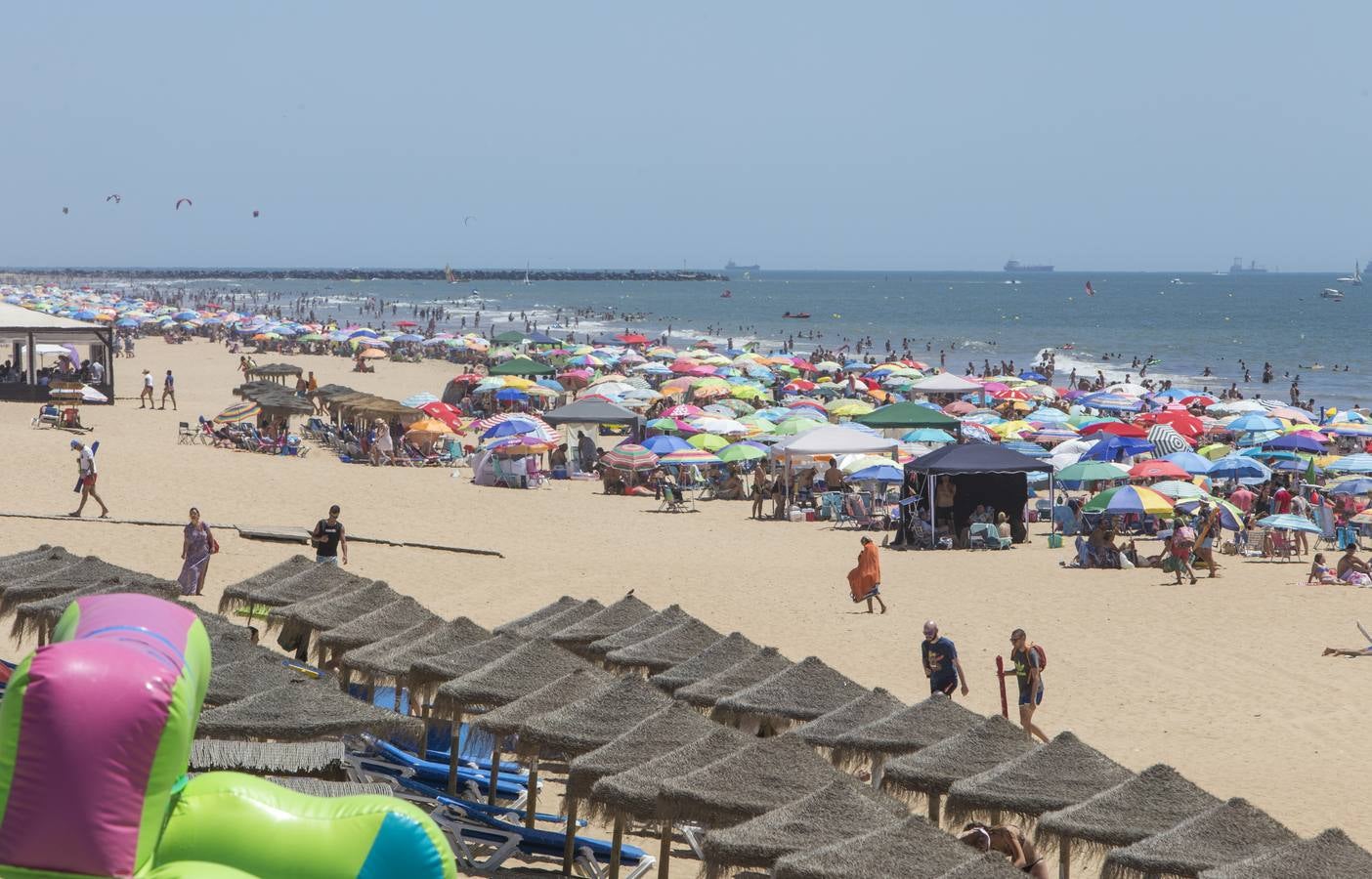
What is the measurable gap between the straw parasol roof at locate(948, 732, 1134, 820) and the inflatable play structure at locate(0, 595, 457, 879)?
3875mm

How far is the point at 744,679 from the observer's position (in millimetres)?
9469

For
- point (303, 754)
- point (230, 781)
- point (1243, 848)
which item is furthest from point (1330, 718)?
point (230, 781)

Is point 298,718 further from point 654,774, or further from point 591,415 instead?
point 591,415

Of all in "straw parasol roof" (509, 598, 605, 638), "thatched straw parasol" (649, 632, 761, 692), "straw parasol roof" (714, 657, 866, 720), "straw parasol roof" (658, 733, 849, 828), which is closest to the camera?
"straw parasol roof" (658, 733, 849, 828)

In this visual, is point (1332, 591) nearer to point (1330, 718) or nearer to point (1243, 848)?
point (1330, 718)

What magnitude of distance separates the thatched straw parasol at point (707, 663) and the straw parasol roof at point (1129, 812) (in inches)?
122

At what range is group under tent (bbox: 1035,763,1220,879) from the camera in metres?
6.73

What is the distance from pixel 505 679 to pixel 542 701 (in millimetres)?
493

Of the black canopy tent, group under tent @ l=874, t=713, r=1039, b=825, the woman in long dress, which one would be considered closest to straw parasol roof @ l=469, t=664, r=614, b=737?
group under tent @ l=874, t=713, r=1039, b=825

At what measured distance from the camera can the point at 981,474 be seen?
21.0m

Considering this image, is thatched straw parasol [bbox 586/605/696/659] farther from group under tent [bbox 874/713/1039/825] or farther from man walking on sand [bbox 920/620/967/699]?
group under tent [bbox 874/713/1039/825]

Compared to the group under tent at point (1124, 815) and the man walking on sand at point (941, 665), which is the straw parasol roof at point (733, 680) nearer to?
the man walking on sand at point (941, 665)

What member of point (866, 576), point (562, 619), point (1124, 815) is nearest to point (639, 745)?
point (1124, 815)

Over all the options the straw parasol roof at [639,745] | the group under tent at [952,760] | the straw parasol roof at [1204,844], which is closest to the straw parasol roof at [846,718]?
the group under tent at [952,760]
